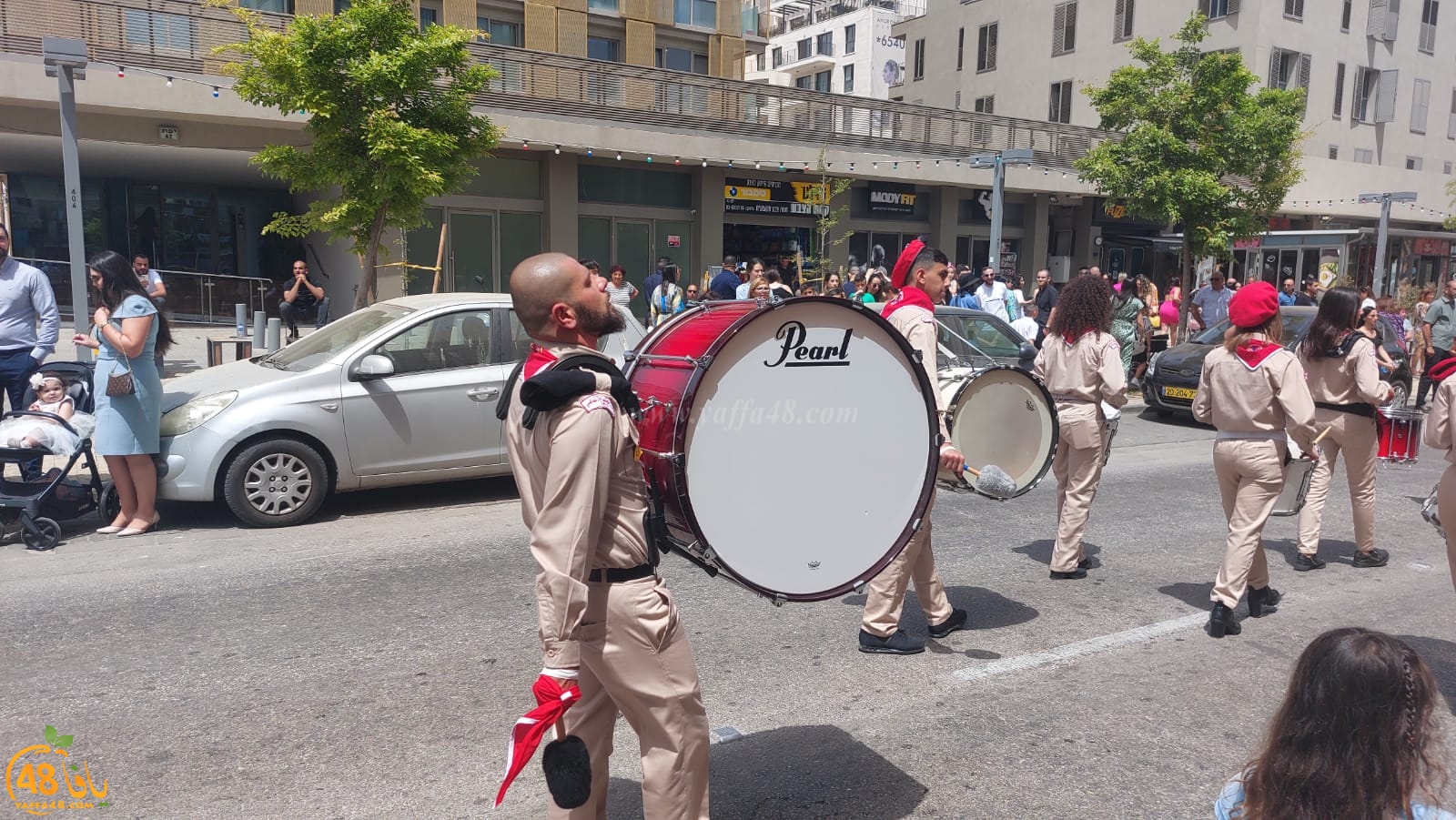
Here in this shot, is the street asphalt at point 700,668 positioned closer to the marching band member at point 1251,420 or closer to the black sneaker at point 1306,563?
the black sneaker at point 1306,563

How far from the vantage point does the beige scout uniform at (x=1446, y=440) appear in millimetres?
4551

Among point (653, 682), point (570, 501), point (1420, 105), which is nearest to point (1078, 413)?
point (653, 682)

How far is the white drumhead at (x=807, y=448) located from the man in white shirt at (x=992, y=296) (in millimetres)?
12852

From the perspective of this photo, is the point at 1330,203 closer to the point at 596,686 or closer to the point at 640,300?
the point at 640,300

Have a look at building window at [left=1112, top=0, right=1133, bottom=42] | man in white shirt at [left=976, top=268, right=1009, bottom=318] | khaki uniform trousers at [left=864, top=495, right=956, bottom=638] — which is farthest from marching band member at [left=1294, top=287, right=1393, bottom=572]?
building window at [left=1112, top=0, right=1133, bottom=42]

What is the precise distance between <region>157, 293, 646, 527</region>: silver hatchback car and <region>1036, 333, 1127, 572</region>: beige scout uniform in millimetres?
3142

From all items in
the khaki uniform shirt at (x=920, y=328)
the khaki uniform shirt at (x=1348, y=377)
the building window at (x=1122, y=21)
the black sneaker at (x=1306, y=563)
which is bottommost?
the black sneaker at (x=1306, y=563)

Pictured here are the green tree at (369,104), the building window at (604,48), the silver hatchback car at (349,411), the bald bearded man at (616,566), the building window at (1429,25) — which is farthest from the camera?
the building window at (1429,25)

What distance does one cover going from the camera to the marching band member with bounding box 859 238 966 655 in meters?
4.94

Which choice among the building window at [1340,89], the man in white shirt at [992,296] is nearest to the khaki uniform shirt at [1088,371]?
the man in white shirt at [992,296]

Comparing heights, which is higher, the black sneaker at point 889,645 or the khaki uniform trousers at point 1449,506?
the khaki uniform trousers at point 1449,506

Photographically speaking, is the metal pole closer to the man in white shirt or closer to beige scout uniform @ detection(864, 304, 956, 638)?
beige scout uniform @ detection(864, 304, 956, 638)

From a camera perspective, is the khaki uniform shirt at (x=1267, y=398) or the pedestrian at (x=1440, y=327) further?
the pedestrian at (x=1440, y=327)

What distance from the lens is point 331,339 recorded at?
8336mm
